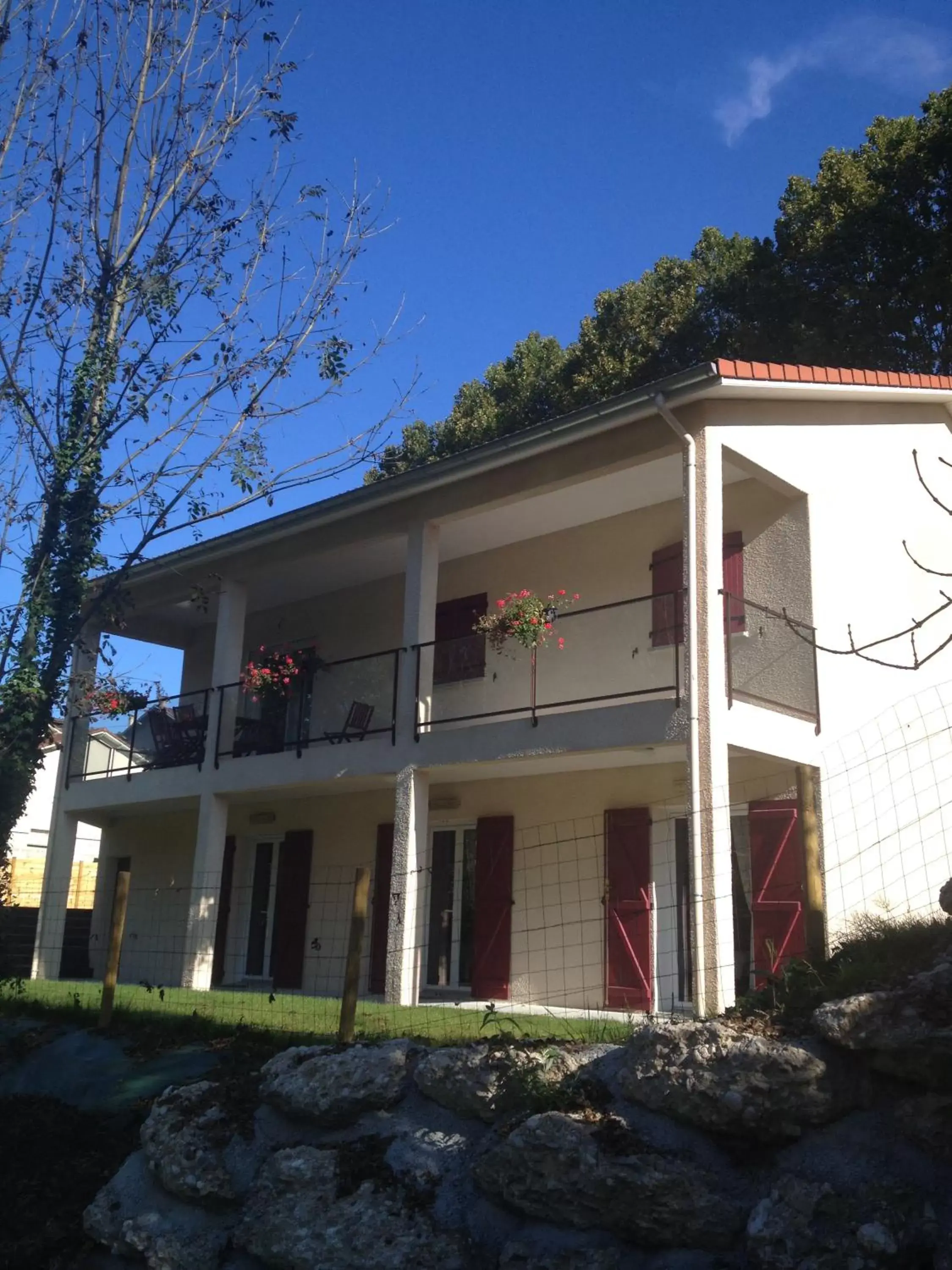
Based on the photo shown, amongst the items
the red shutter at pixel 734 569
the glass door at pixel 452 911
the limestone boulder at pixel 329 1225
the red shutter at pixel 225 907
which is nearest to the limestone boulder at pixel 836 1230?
the limestone boulder at pixel 329 1225

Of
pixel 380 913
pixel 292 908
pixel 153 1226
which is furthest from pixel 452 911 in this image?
pixel 153 1226

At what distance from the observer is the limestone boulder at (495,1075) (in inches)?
210

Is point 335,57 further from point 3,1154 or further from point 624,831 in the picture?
point 3,1154

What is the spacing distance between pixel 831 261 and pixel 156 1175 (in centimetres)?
1899

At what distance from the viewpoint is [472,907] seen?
13.0 meters

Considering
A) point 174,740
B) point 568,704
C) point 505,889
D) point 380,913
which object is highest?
point 174,740

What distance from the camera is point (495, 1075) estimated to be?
5.43 metres

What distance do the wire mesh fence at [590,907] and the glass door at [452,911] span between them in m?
0.02

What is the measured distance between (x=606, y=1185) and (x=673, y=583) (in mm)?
7882

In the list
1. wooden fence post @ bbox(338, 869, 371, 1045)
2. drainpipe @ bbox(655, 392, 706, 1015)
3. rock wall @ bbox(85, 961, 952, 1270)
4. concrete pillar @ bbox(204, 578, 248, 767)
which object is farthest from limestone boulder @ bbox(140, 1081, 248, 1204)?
concrete pillar @ bbox(204, 578, 248, 767)

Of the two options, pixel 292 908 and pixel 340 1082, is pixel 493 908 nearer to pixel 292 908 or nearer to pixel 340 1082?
pixel 292 908

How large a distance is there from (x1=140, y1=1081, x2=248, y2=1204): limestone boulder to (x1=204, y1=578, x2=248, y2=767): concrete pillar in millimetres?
7921

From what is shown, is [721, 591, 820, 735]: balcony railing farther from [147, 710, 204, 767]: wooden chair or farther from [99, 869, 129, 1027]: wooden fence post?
[147, 710, 204, 767]: wooden chair

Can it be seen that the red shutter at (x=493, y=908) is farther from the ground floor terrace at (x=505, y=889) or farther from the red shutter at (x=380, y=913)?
the red shutter at (x=380, y=913)
